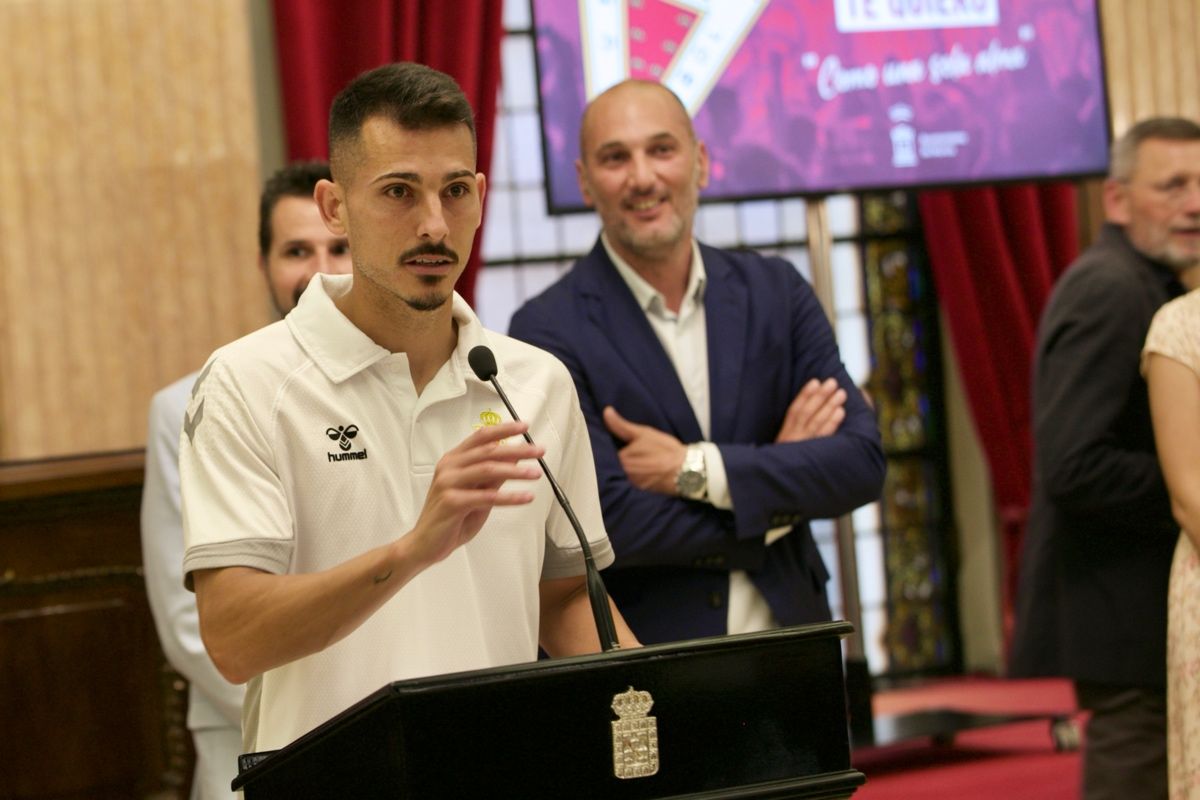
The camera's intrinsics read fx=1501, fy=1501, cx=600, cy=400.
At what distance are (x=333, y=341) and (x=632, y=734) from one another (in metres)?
0.66

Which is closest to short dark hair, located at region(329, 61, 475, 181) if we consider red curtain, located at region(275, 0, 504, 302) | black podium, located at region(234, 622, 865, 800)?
black podium, located at region(234, 622, 865, 800)

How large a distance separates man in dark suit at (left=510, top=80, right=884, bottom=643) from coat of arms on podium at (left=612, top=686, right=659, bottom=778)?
3.77ft

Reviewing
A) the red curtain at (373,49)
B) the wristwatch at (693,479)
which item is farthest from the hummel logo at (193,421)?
the red curtain at (373,49)

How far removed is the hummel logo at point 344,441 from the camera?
5.88 feet

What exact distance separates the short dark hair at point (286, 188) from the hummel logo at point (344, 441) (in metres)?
1.31

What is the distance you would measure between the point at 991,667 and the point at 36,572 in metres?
4.74

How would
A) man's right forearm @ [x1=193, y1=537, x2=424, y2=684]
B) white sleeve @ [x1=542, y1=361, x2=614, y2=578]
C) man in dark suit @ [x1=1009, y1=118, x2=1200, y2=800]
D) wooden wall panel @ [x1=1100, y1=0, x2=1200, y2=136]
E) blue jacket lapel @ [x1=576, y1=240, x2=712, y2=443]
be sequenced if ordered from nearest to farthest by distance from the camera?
man's right forearm @ [x1=193, y1=537, x2=424, y2=684] < white sleeve @ [x1=542, y1=361, x2=614, y2=578] < blue jacket lapel @ [x1=576, y1=240, x2=712, y2=443] < man in dark suit @ [x1=1009, y1=118, x2=1200, y2=800] < wooden wall panel @ [x1=1100, y1=0, x2=1200, y2=136]

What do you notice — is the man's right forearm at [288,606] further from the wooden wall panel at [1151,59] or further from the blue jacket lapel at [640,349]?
the wooden wall panel at [1151,59]

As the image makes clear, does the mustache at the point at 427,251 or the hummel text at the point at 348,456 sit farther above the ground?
the mustache at the point at 427,251

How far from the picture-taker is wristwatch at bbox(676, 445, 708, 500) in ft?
8.95

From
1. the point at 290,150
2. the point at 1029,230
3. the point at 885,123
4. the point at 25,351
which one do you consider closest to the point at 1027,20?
the point at 885,123

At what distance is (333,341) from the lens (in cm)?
186

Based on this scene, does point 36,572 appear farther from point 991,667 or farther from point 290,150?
point 991,667

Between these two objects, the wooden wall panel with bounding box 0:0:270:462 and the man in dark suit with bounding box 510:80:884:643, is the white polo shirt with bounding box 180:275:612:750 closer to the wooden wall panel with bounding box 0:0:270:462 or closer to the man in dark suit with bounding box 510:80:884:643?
the man in dark suit with bounding box 510:80:884:643
